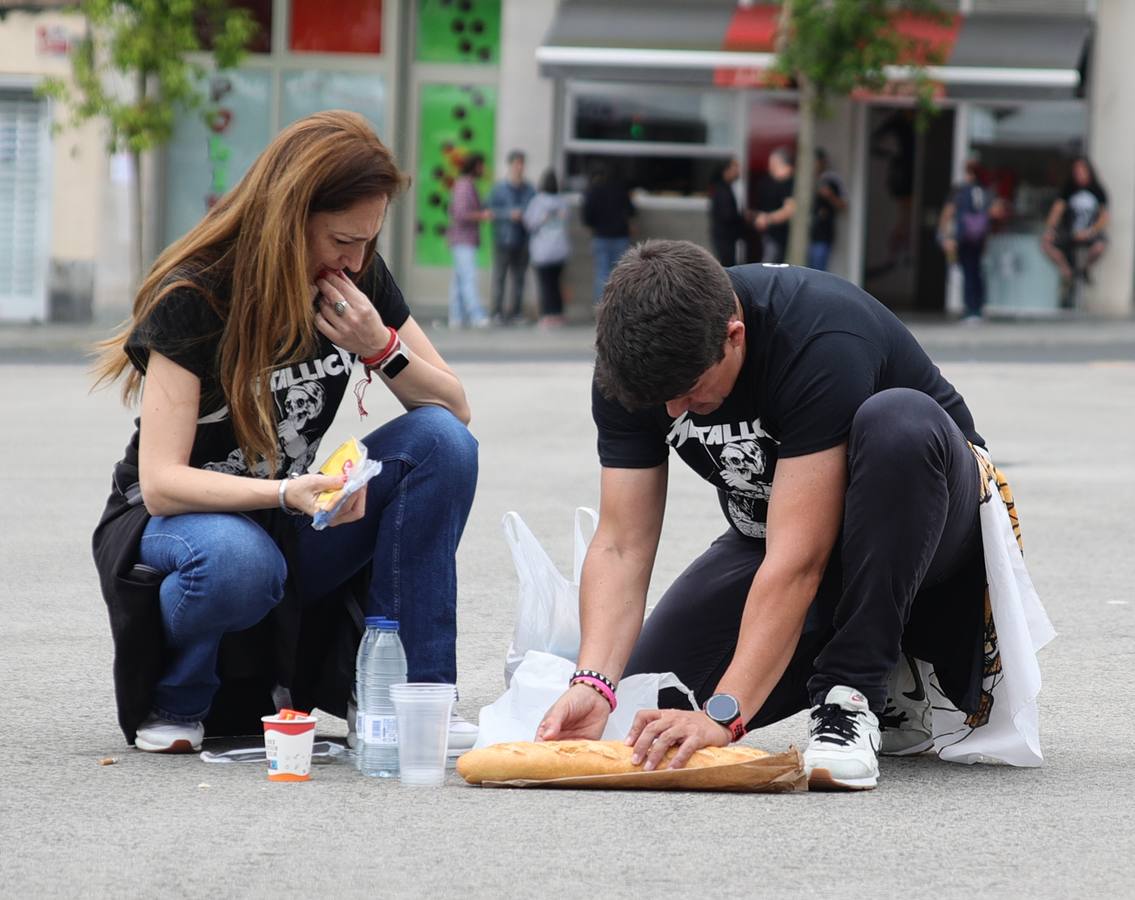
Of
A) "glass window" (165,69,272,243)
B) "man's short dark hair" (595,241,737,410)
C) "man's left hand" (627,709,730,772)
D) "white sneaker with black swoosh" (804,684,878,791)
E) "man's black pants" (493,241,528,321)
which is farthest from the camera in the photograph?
"glass window" (165,69,272,243)

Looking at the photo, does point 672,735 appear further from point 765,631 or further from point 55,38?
point 55,38

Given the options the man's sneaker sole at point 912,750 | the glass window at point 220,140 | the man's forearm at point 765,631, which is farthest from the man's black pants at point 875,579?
the glass window at point 220,140

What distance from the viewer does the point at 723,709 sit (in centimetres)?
359

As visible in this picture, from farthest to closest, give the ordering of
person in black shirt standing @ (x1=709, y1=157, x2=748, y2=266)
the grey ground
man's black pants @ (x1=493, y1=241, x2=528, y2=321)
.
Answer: man's black pants @ (x1=493, y1=241, x2=528, y2=321)
person in black shirt standing @ (x1=709, y1=157, x2=748, y2=266)
the grey ground

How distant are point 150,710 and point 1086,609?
10.5 feet

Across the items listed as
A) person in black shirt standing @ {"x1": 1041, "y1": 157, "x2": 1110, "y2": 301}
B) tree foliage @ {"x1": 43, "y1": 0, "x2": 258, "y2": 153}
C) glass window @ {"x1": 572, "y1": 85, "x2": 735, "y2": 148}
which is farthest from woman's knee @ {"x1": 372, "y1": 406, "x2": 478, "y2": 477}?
glass window @ {"x1": 572, "y1": 85, "x2": 735, "y2": 148}

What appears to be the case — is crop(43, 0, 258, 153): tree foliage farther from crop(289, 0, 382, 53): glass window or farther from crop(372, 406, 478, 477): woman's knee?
crop(372, 406, 478, 477): woman's knee

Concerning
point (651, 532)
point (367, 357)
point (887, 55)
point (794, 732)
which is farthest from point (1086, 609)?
point (887, 55)

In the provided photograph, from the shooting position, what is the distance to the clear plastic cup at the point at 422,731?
3.73 meters

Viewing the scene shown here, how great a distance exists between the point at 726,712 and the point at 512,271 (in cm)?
1730

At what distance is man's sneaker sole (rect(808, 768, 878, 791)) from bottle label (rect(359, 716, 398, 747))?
2.72 ft

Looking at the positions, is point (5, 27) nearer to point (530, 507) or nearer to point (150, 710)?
point (530, 507)

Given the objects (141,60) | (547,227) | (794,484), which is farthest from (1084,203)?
(794,484)

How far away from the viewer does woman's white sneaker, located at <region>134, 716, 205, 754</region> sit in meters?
4.00
